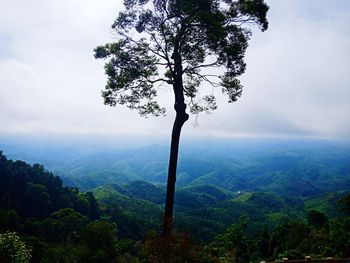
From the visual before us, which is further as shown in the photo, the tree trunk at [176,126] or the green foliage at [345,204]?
the green foliage at [345,204]

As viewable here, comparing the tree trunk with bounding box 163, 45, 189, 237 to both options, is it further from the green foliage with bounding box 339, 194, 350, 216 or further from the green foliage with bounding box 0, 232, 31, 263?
the green foliage with bounding box 339, 194, 350, 216

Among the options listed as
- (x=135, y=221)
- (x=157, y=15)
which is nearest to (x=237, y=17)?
(x=157, y=15)

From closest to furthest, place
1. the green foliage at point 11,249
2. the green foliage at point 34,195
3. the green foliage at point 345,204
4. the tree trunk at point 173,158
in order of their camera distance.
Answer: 1. the tree trunk at point 173,158
2. the green foliage at point 11,249
3. the green foliage at point 345,204
4. the green foliage at point 34,195

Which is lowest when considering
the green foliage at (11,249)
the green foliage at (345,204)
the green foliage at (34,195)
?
the green foliage at (34,195)

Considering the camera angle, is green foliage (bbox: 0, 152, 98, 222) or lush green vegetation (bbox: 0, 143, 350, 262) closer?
lush green vegetation (bbox: 0, 143, 350, 262)

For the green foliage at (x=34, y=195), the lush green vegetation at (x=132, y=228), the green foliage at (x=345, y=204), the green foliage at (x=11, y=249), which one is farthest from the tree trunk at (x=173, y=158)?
the green foliage at (x=34, y=195)

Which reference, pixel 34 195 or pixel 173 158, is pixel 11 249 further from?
pixel 34 195

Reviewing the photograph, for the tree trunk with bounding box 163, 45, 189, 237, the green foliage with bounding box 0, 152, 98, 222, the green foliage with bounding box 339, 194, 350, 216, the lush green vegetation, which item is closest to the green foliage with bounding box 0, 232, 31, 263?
the lush green vegetation

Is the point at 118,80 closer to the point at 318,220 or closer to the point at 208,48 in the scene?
the point at 208,48

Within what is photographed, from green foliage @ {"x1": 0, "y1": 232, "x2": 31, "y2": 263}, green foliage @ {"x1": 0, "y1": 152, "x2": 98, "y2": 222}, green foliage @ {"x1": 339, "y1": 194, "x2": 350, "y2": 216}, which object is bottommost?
green foliage @ {"x1": 0, "y1": 152, "x2": 98, "y2": 222}

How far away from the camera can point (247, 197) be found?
14188 centimetres

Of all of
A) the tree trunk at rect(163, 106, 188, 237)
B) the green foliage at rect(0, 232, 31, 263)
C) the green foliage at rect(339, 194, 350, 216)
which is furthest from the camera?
the green foliage at rect(339, 194, 350, 216)

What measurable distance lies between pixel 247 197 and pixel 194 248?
13971cm

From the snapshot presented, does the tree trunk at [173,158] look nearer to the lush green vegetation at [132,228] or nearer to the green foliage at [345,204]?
the lush green vegetation at [132,228]
